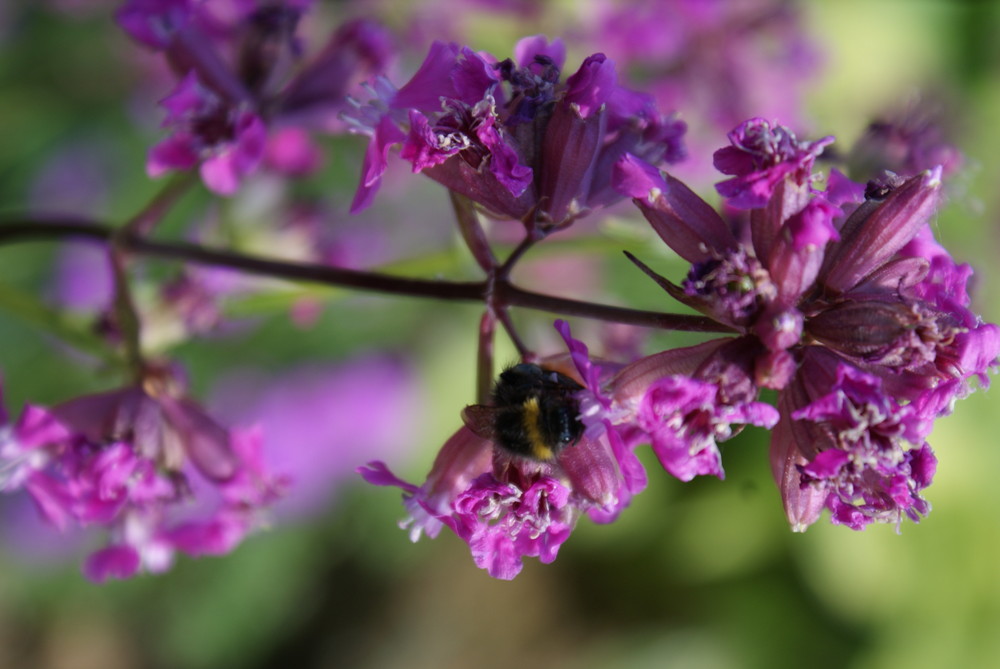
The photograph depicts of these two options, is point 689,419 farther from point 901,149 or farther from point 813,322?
point 901,149

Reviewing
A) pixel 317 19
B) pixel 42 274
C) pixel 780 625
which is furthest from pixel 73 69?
pixel 780 625

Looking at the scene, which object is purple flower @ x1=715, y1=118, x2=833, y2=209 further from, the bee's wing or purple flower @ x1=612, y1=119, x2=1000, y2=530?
the bee's wing

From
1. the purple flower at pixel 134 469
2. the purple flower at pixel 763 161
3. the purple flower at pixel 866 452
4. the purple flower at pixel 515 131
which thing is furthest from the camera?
the purple flower at pixel 134 469

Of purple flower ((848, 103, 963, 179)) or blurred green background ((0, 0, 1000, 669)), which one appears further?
blurred green background ((0, 0, 1000, 669))

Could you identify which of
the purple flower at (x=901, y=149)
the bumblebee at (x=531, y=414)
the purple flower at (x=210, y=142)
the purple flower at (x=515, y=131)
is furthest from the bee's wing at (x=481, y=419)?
the purple flower at (x=901, y=149)

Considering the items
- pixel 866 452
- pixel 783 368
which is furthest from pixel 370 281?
pixel 866 452

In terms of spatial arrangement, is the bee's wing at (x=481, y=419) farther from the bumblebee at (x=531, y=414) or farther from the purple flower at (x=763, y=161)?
the purple flower at (x=763, y=161)

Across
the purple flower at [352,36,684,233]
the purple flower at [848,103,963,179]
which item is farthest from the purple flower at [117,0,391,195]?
the purple flower at [848,103,963,179]
